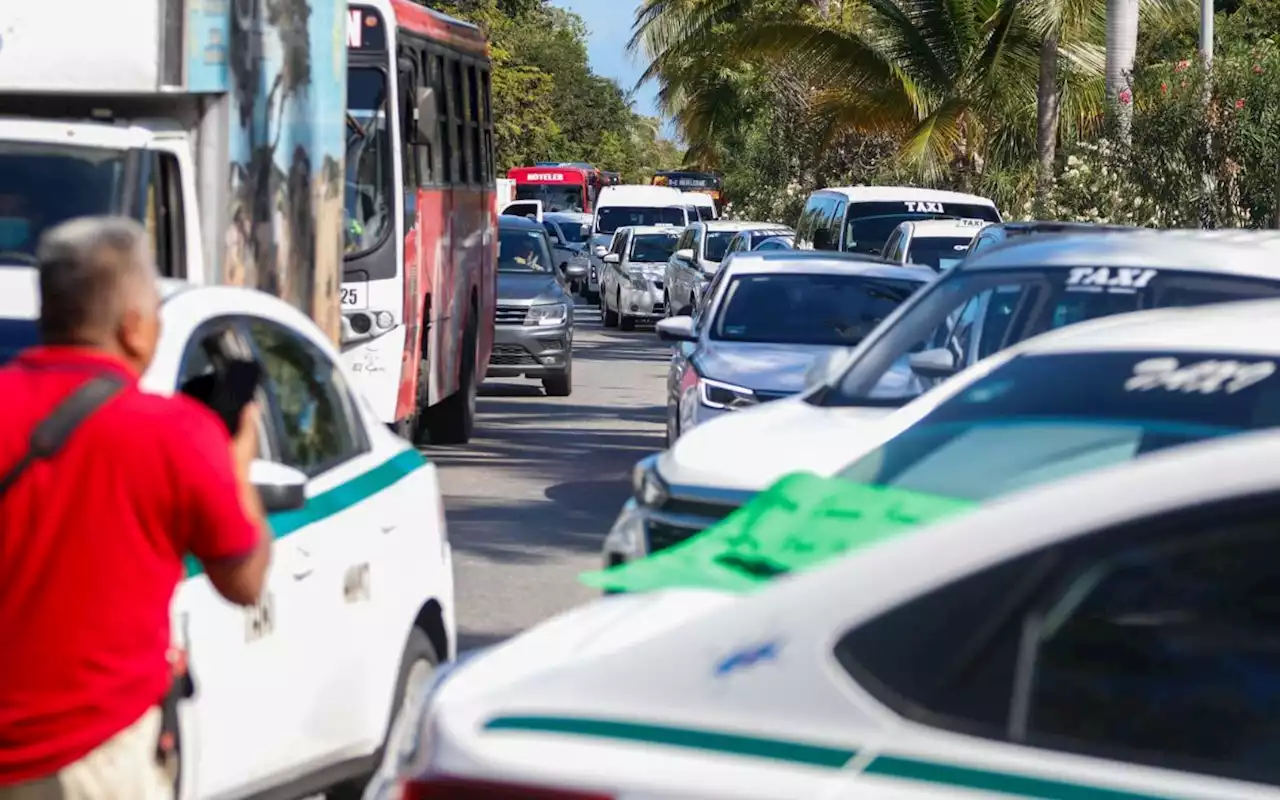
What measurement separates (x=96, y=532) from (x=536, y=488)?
10757 millimetres

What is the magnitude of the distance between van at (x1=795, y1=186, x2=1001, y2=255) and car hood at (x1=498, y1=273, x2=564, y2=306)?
3.32 meters

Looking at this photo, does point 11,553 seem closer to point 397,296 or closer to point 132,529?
point 132,529

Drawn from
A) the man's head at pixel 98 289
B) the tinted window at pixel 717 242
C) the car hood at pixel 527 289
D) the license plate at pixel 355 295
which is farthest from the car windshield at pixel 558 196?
the man's head at pixel 98 289

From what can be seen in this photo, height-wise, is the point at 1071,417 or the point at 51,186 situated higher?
the point at 51,186

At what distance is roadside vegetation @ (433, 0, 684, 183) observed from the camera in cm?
6644

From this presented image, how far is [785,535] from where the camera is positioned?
440 cm

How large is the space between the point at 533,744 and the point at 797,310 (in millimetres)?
10455

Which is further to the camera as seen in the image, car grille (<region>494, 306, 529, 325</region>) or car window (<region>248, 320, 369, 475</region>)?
car grille (<region>494, 306, 529, 325</region>)

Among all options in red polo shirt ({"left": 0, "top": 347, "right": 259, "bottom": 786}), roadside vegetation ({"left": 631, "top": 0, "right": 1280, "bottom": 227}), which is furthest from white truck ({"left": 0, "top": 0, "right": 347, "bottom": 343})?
roadside vegetation ({"left": 631, "top": 0, "right": 1280, "bottom": 227})

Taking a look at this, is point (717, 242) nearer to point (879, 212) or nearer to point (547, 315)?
point (879, 212)

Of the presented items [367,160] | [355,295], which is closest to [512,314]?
[367,160]

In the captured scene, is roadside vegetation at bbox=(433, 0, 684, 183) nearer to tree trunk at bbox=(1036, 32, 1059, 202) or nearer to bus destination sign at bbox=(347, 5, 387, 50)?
tree trunk at bbox=(1036, 32, 1059, 202)

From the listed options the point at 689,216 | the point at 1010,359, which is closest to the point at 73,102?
the point at 1010,359

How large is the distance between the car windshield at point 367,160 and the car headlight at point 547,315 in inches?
266
